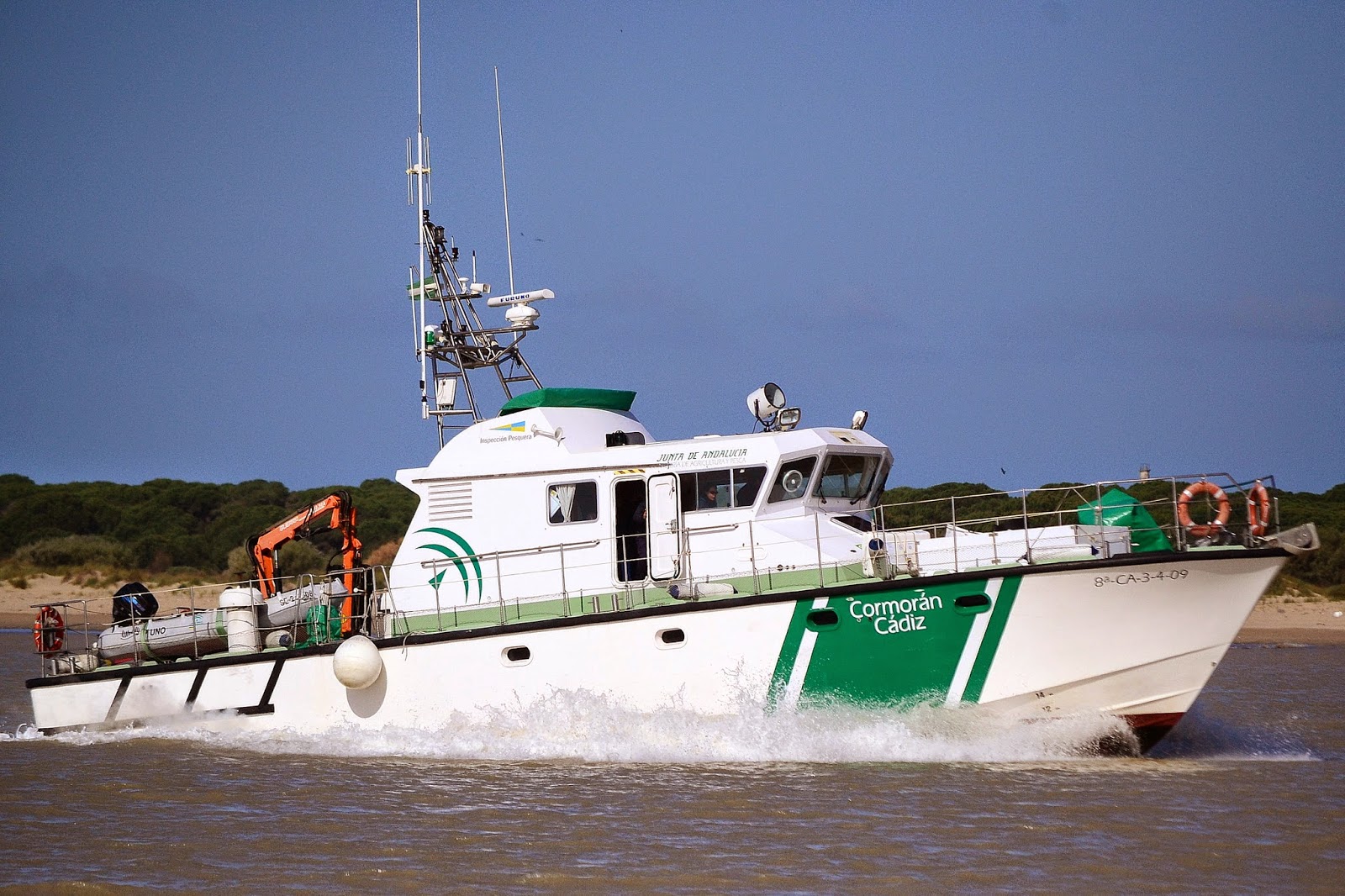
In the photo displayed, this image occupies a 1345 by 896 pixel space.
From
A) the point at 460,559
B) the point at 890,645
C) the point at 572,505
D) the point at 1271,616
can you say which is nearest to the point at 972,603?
the point at 890,645

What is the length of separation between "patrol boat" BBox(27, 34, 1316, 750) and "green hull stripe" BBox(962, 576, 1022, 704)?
14 mm

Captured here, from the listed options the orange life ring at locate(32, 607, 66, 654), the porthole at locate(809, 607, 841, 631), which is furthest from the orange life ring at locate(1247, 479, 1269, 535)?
the orange life ring at locate(32, 607, 66, 654)

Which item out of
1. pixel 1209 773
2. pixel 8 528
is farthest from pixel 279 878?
pixel 8 528

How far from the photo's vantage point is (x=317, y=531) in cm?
1248

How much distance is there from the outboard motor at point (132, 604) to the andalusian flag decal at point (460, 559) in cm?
317

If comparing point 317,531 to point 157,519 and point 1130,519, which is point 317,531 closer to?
point 1130,519

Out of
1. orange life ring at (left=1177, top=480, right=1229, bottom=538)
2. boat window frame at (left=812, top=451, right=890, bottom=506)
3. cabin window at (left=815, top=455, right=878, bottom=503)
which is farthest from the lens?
cabin window at (left=815, top=455, right=878, bottom=503)

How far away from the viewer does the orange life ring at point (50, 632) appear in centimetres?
1265

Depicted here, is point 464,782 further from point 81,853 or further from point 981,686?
point 981,686

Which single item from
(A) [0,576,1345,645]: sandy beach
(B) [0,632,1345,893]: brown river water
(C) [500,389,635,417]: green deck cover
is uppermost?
(C) [500,389,635,417]: green deck cover

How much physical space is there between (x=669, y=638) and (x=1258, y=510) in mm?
4432

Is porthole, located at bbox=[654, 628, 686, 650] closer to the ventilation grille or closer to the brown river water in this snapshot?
the brown river water

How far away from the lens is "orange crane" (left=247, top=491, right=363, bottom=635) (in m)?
11.7

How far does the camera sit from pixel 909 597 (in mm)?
9805
